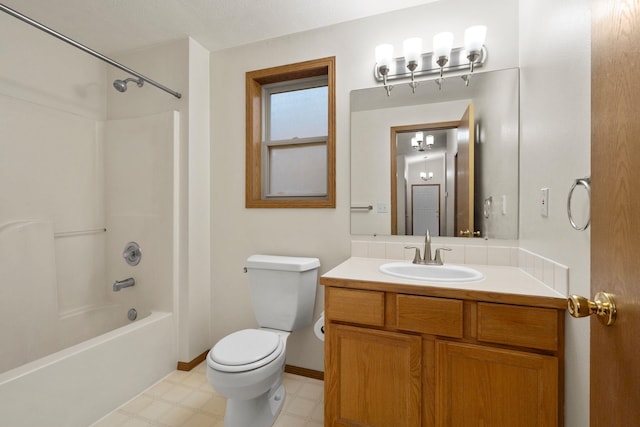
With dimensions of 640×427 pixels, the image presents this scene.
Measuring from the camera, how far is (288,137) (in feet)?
7.27

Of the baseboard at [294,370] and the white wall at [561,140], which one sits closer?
the white wall at [561,140]

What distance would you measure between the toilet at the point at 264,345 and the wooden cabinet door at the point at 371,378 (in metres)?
0.32

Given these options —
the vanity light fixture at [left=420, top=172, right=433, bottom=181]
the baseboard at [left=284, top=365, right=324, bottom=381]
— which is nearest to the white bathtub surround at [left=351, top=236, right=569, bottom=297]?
the vanity light fixture at [left=420, top=172, right=433, bottom=181]

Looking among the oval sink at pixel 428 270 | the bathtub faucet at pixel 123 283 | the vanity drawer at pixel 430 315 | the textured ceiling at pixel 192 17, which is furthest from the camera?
the bathtub faucet at pixel 123 283

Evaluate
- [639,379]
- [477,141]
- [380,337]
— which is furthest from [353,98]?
[639,379]

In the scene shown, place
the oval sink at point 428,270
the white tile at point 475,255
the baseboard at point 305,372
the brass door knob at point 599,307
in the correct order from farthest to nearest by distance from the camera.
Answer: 1. the baseboard at point 305,372
2. the white tile at point 475,255
3. the oval sink at point 428,270
4. the brass door knob at point 599,307

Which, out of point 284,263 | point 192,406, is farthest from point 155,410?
point 284,263

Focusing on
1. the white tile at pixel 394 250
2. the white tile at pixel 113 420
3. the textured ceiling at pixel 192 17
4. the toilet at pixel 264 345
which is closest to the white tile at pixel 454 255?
the white tile at pixel 394 250

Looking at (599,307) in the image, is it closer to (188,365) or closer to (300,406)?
(300,406)

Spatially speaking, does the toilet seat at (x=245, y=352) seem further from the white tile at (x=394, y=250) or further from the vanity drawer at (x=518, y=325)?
the vanity drawer at (x=518, y=325)

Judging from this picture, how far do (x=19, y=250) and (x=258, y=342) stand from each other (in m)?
1.60

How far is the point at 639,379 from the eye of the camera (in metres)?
0.48

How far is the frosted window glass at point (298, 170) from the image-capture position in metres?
2.10

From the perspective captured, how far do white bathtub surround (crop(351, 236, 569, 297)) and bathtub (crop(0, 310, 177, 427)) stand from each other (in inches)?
55.8
